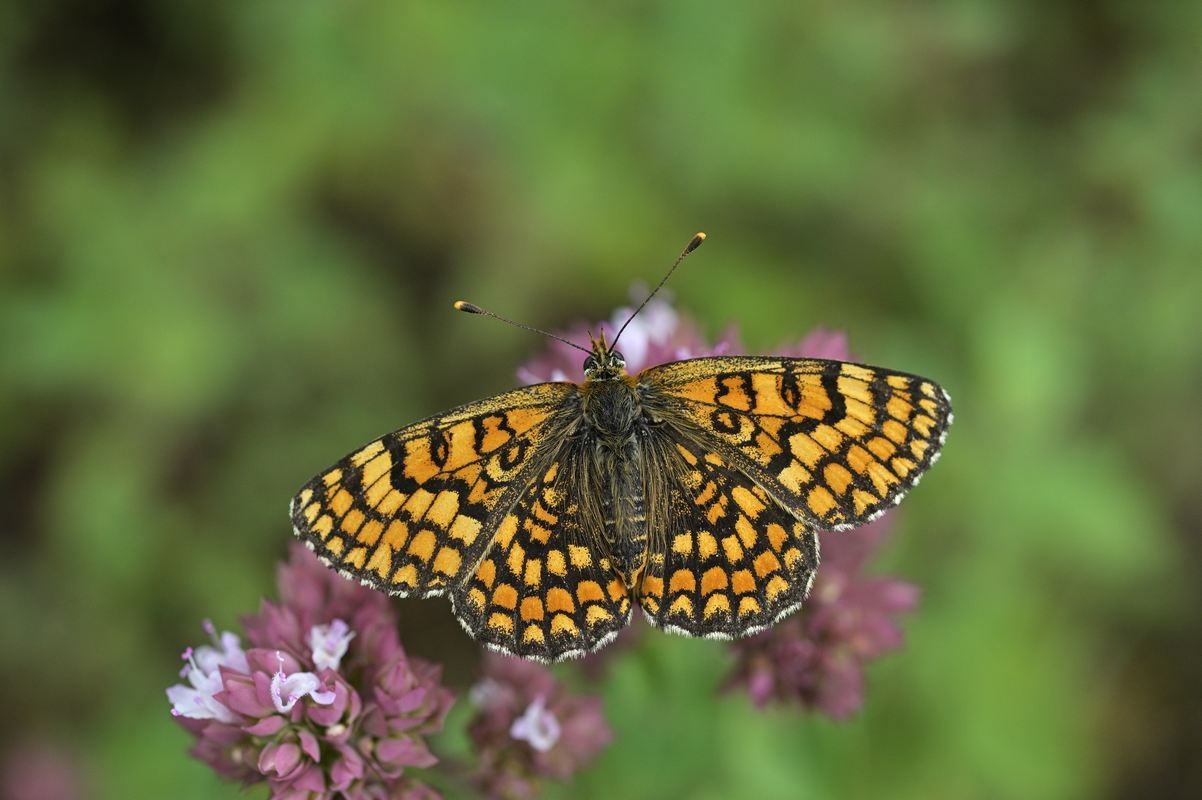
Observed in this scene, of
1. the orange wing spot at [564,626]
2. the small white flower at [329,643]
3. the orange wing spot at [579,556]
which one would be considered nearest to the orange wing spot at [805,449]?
the orange wing spot at [579,556]

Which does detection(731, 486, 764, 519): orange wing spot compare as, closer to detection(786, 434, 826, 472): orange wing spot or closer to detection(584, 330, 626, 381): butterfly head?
detection(786, 434, 826, 472): orange wing spot

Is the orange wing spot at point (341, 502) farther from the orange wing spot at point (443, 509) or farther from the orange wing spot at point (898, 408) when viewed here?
the orange wing spot at point (898, 408)

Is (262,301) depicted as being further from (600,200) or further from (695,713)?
(695,713)

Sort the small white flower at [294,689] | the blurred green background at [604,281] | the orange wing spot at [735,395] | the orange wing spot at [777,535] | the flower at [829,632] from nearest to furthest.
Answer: the small white flower at [294,689] → the orange wing spot at [777,535] → the orange wing spot at [735,395] → the flower at [829,632] → the blurred green background at [604,281]

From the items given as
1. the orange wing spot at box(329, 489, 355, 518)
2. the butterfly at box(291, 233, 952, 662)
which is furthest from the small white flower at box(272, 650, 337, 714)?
the orange wing spot at box(329, 489, 355, 518)

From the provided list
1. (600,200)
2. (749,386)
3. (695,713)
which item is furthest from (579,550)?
(600,200)

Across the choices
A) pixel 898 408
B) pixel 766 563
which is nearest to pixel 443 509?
pixel 766 563
